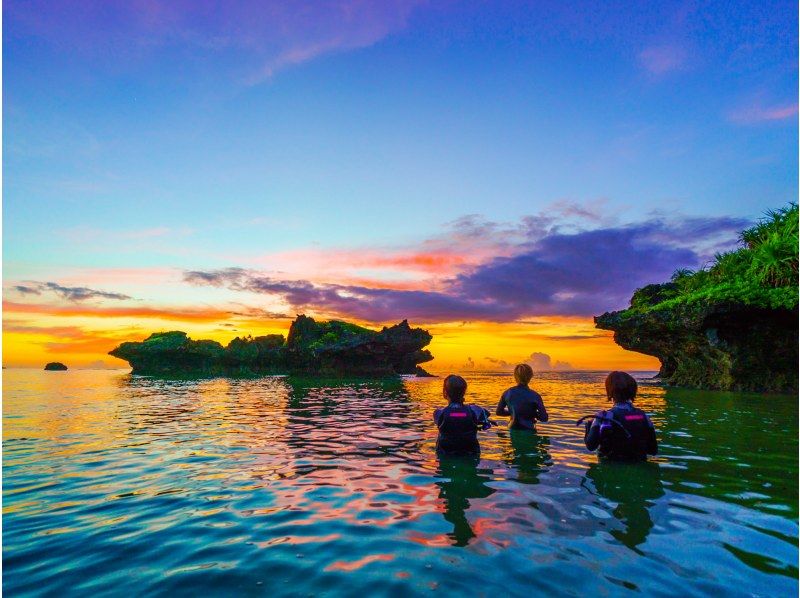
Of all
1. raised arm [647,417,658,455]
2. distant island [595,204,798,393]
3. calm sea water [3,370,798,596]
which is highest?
distant island [595,204,798,393]

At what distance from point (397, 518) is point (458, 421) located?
3.53m

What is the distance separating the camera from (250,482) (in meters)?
8.57

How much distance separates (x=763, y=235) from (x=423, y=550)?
35717 millimetres

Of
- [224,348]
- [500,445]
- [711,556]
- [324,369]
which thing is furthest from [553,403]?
[224,348]

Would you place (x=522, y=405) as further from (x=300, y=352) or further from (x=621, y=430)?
(x=300, y=352)

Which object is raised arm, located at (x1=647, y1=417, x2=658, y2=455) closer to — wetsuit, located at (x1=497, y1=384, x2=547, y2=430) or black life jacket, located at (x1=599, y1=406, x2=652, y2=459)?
A: black life jacket, located at (x1=599, y1=406, x2=652, y2=459)

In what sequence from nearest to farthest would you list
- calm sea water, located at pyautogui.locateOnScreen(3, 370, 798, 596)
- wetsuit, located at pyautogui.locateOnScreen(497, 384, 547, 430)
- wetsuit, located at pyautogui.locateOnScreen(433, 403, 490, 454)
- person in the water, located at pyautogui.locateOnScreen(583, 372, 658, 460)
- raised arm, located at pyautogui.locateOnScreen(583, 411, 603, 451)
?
calm sea water, located at pyautogui.locateOnScreen(3, 370, 798, 596) → person in the water, located at pyautogui.locateOnScreen(583, 372, 658, 460) → raised arm, located at pyautogui.locateOnScreen(583, 411, 603, 451) → wetsuit, located at pyautogui.locateOnScreen(433, 403, 490, 454) → wetsuit, located at pyautogui.locateOnScreen(497, 384, 547, 430)

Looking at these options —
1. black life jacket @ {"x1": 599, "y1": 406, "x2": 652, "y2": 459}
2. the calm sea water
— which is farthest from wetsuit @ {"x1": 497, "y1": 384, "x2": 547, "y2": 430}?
black life jacket @ {"x1": 599, "y1": 406, "x2": 652, "y2": 459}

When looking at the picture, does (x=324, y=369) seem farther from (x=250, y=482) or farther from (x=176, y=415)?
(x=250, y=482)

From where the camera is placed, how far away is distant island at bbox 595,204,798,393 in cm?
2697

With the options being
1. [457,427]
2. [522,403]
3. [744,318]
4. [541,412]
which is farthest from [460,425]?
[744,318]

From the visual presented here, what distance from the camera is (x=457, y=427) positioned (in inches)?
384

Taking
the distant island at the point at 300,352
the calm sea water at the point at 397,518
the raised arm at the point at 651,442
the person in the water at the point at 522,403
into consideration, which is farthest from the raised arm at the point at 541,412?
the distant island at the point at 300,352

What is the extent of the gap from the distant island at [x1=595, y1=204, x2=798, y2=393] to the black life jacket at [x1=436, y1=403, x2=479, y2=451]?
24.5 metres
